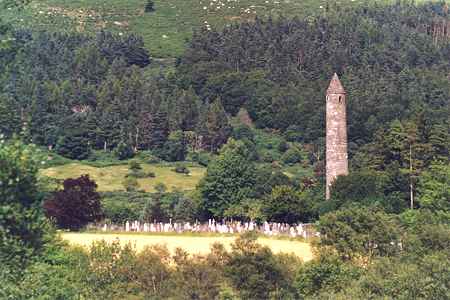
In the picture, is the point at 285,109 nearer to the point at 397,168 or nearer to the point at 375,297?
the point at 397,168

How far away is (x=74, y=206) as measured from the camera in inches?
2611

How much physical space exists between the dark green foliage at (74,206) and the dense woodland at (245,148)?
0.43 feet

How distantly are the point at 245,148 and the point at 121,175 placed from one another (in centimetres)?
947

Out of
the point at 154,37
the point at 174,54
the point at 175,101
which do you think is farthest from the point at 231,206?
the point at 154,37

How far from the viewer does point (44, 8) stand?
17012 cm

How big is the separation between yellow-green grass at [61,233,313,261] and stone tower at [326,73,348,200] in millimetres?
14040

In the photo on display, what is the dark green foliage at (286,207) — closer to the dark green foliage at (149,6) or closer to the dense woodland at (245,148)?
the dense woodland at (245,148)

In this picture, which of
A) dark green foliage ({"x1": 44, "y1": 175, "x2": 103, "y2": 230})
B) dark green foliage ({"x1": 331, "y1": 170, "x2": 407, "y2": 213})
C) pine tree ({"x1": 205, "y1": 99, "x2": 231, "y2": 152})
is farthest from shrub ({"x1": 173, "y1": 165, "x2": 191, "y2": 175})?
dark green foliage ({"x1": 331, "y1": 170, "x2": 407, "y2": 213})

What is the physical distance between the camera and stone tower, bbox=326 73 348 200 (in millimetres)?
73438

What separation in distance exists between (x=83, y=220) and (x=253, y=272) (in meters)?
23.6

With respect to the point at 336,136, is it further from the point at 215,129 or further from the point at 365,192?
the point at 215,129

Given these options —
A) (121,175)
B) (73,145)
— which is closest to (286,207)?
(121,175)

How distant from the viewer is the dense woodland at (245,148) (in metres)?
33.3

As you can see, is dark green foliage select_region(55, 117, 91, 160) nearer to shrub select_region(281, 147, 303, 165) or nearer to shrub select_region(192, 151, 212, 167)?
shrub select_region(192, 151, 212, 167)
